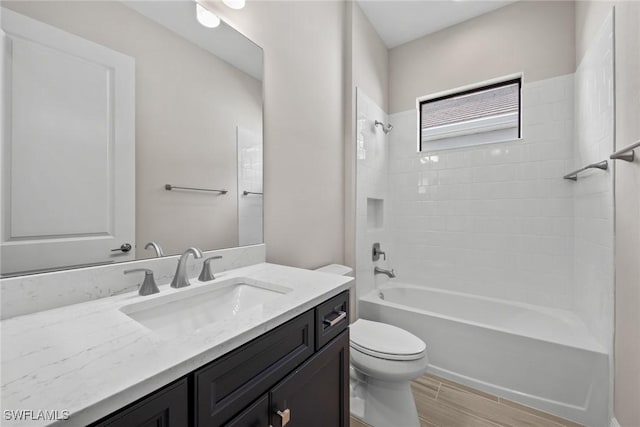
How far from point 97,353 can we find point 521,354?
210 cm

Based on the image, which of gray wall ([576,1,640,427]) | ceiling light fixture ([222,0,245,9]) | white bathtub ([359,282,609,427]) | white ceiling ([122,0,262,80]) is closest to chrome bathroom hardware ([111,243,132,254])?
white ceiling ([122,0,262,80])

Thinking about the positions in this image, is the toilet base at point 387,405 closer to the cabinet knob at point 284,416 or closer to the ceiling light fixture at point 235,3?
the cabinet knob at point 284,416

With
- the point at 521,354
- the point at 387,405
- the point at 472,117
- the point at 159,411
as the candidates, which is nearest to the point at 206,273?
the point at 159,411

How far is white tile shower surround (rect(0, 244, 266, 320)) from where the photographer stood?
0.70m

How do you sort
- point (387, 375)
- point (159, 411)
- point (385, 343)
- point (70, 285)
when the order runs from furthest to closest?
1. point (385, 343)
2. point (387, 375)
3. point (70, 285)
4. point (159, 411)

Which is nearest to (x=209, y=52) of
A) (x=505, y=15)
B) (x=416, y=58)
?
(x=416, y=58)

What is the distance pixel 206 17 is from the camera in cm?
117

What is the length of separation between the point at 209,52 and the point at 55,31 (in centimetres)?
53

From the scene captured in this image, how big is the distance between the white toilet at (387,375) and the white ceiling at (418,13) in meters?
2.54

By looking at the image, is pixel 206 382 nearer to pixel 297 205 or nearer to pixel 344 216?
pixel 297 205

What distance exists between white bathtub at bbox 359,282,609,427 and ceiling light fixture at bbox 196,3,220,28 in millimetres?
2006

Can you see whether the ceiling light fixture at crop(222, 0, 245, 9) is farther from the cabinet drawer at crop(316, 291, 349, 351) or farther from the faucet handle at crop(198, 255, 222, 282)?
the cabinet drawer at crop(316, 291, 349, 351)

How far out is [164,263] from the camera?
1.01m

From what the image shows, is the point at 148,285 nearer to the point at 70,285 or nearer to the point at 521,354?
the point at 70,285
